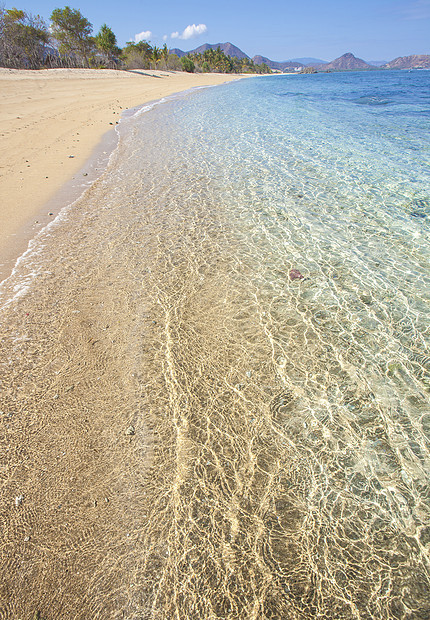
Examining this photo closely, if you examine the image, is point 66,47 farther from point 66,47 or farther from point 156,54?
point 156,54

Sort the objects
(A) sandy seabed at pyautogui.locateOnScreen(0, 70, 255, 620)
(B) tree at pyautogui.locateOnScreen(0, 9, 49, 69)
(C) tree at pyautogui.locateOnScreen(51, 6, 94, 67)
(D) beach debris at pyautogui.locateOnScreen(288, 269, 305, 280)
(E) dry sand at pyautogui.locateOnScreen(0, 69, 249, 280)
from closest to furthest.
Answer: (A) sandy seabed at pyautogui.locateOnScreen(0, 70, 255, 620)
(D) beach debris at pyautogui.locateOnScreen(288, 269, 305, 280)
(E) dry sand at pyautogui.locateOnScreen(0, 69, 249, 280)
(B) tree at pyautogui.locateOnScreen(0, 9, 49, 69)
(C) tree at pyautogui.locateOnScreen(51, 6, 94, 67)

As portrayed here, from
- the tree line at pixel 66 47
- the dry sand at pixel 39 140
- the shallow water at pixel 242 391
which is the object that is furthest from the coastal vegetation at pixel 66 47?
the shallow water at pixel 242 391

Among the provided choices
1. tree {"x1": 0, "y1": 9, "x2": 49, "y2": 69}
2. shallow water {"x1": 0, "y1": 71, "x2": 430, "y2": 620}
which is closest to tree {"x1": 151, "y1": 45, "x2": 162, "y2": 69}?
tree {"x1": 0, "y1": 9, "x2": 49, "y2": 69}

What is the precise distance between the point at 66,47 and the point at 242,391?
56395 mm

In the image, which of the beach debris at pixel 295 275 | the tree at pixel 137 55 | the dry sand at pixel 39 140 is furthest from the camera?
the tree at pixel 137 55

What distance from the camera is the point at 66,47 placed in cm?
4219

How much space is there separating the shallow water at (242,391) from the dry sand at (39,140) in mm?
778

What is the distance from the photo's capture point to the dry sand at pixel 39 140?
5.79 m

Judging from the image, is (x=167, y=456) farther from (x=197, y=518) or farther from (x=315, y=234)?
(x=315, y=234)

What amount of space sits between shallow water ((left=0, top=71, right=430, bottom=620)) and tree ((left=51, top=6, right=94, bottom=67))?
2082 inches

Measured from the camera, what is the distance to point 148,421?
8.59 feet

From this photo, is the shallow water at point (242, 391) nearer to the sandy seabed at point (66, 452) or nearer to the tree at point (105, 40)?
the sandy seabed at point (66, 452)

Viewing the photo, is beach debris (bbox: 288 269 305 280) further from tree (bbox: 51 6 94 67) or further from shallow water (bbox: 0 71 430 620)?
tree (bbox: 51 6 94 67)

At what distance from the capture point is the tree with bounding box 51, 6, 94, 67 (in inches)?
1672
